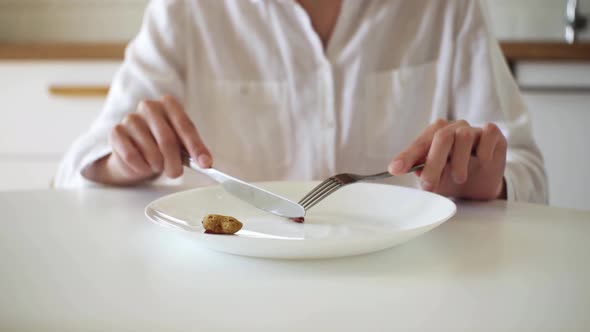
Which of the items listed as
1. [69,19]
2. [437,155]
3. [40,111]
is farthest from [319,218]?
[69,19]

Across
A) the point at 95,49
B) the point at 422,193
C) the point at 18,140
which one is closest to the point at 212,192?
the point at 422,193

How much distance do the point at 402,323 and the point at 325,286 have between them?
70 millimetres

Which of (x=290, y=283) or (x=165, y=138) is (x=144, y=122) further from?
(x=290, y=283)

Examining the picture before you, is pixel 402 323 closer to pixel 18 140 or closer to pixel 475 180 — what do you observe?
pixel 475 180

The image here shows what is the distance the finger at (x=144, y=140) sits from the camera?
66 centimetres

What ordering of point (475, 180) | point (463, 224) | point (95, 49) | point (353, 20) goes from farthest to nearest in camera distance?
point (95, 49) → point (353, 20) → point (475, 180) → point (463, 224)

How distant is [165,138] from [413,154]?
262mm

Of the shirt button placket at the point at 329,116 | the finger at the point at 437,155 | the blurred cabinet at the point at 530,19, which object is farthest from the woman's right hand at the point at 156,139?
the blurred cabinet at the point at 530,19

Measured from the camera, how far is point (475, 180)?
25.6 inches

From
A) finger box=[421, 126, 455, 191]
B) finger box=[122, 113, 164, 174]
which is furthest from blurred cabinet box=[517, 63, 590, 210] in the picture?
finger box=[122, 113, 164, 174]

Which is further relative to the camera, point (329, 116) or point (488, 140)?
point (329, 116)

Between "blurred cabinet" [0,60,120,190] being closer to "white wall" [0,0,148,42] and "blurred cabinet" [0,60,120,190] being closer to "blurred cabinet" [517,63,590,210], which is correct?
"white wall" [0,0,148,42]

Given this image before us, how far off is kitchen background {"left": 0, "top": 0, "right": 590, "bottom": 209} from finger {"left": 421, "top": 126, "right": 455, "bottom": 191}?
0.98 m

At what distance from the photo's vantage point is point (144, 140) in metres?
0.66
